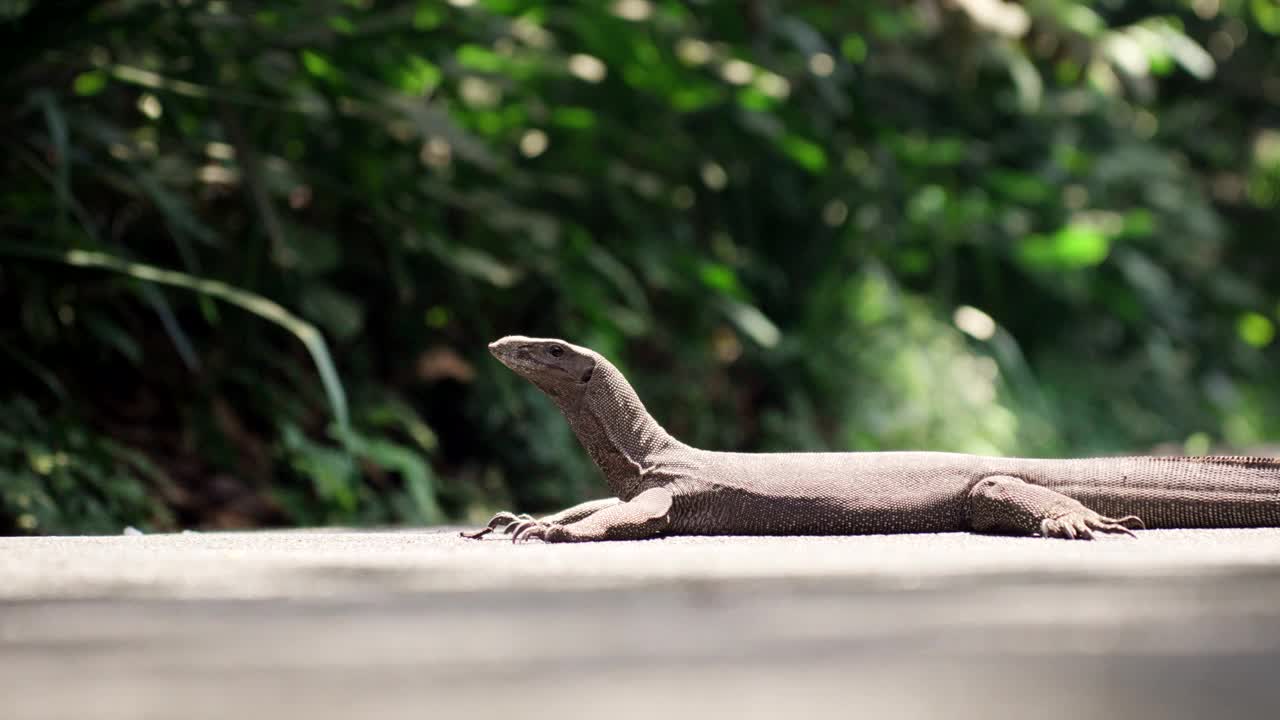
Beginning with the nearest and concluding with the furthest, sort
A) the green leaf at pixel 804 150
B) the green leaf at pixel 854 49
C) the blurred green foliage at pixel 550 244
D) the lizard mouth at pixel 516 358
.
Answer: the lizard mouth at pixel 516 358 → the blurred green foliage at pixel 550 244 → the green leaf at pixel 804 150 → the green leaf at pixel 854 49

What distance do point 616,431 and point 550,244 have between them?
2.48m

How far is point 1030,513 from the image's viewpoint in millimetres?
2229

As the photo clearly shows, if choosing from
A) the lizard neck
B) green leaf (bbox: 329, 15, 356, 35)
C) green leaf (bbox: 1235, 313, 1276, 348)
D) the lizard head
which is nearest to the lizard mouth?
the lizard head

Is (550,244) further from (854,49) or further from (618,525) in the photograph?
(854,49)

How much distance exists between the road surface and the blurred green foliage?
2.23 meters

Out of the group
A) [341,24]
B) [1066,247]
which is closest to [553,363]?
[341,24]

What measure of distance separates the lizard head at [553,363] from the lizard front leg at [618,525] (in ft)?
0.82

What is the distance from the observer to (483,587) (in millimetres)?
1225

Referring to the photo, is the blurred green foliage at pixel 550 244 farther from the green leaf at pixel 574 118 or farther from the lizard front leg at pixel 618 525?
the lizard front leg at pixel 618 525

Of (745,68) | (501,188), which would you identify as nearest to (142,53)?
(501,188)

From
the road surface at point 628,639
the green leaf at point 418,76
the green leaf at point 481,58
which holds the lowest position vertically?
the green leaf at point 481,58

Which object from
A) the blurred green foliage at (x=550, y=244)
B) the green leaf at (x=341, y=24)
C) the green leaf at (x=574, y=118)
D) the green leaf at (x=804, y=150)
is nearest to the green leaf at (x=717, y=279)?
the blurred green foliage at (x=550, y=244)

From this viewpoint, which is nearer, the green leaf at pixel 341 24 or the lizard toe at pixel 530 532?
the lizard toe at pixel 530 532

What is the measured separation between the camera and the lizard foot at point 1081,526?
214 centimetres
